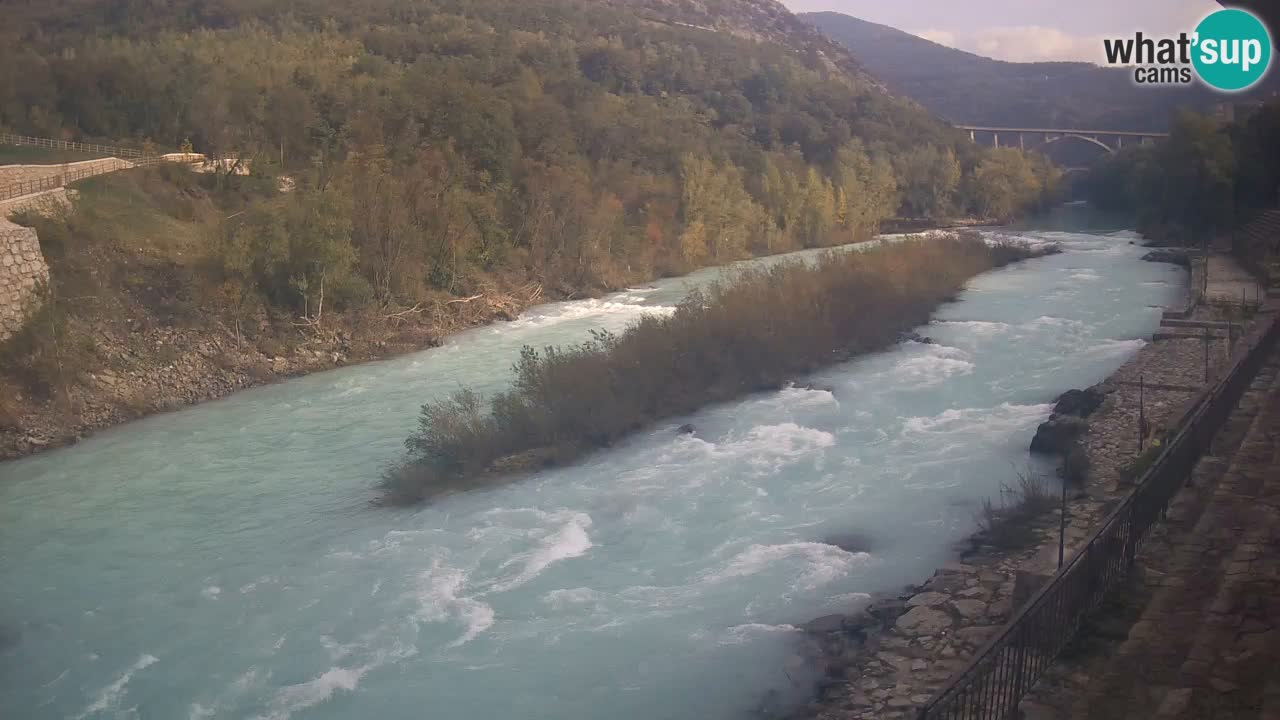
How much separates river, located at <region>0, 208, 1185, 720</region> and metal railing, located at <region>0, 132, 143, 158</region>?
19530 millimetres

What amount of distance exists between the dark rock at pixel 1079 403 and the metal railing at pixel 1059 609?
7543mm

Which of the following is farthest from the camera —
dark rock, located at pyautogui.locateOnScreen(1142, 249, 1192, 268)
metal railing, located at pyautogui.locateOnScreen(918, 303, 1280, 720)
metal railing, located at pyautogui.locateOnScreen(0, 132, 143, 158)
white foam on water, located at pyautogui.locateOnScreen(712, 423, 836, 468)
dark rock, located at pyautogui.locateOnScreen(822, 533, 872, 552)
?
dark rock, located at pyautogui.locateOnScreen(1142, 249, 1192, 268)

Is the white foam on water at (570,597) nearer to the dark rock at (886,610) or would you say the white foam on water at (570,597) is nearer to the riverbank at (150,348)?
the dark rock at (886,610)

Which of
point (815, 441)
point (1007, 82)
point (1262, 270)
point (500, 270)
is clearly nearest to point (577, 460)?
point (815, 441)

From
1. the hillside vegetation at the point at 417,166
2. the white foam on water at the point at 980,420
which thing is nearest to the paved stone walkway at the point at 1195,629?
the white foam on water at the point at 980,420

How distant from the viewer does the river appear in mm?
10766

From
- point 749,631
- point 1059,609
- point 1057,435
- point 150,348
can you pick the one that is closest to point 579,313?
point 150,348

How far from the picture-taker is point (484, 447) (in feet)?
58.6

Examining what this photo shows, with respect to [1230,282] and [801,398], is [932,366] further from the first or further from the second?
[1230,282]

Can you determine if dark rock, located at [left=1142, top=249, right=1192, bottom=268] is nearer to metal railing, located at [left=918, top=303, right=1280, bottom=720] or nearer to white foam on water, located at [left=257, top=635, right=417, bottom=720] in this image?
metal railing, located at [left=918, top=303, right=1280, bottom=720]

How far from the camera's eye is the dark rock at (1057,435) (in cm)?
1644

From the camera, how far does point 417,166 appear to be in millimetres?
36406

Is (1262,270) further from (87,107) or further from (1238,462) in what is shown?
(87,107)

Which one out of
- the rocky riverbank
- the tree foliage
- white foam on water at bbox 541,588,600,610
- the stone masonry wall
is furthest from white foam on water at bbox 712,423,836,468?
the stone masonry wall
